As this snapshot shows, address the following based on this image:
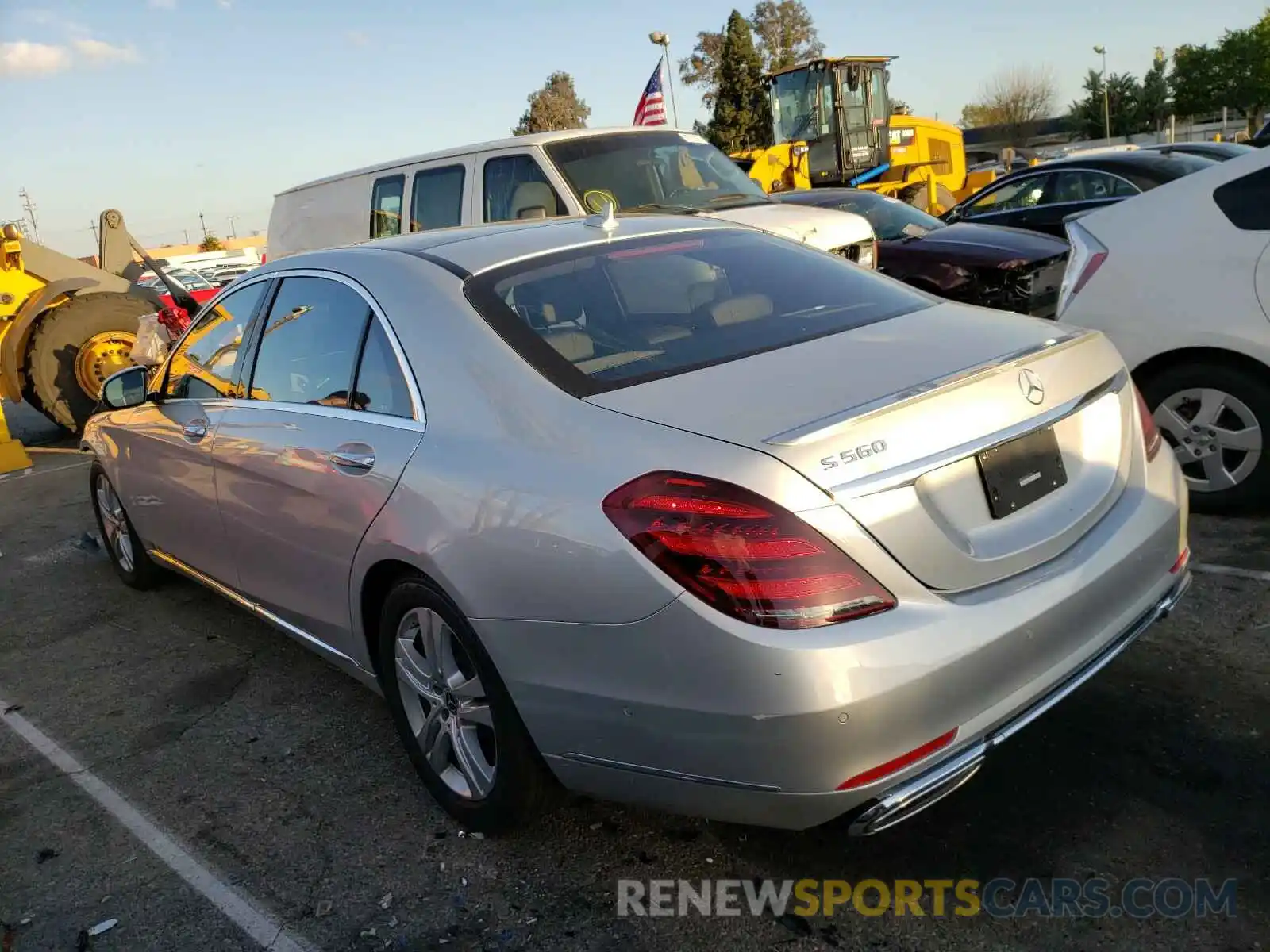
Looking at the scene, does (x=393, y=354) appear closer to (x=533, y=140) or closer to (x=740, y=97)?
(x=533, y=140)

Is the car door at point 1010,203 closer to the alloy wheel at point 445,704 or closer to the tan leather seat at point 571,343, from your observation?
the tan leather seat at point 571,343

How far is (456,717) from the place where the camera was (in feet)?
9.67

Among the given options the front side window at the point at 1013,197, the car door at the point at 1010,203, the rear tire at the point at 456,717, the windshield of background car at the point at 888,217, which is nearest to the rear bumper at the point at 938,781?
the rear tire at the point at 456,717

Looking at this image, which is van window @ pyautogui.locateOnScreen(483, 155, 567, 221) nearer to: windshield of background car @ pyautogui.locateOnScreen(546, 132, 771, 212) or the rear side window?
windshield of background car @ pyautogui.locateOnScreen(546, 132, 771, 212)

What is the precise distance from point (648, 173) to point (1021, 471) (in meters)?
6.04

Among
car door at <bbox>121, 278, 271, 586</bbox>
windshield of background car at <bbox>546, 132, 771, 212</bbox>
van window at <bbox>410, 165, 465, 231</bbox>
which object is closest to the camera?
car door at <bbox>121, 278, 271, 586</bbox>

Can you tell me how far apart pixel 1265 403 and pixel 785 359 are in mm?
2928

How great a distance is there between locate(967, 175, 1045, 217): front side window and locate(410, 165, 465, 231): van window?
19.8 ft

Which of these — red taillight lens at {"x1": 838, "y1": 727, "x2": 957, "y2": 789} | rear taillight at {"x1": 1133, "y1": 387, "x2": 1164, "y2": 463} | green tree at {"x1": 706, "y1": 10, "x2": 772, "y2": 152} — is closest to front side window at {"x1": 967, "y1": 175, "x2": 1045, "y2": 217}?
rear taillight at {"x1": 1133, "y1": 387, "x2": 1164, "y2": 463}

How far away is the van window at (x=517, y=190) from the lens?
7.61m

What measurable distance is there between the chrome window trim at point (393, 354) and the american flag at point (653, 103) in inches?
557

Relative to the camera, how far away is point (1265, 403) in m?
4.48

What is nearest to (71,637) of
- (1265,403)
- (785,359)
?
(785,359)

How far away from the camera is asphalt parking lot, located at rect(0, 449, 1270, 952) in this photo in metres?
2.54
